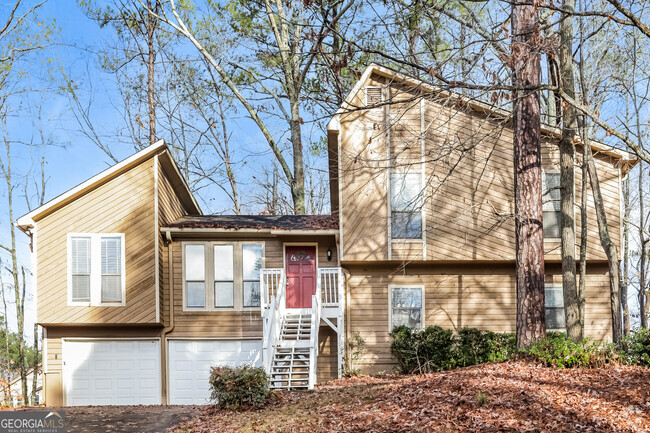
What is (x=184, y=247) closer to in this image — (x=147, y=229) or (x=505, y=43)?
(x=147, y=229)

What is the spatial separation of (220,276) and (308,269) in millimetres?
2371

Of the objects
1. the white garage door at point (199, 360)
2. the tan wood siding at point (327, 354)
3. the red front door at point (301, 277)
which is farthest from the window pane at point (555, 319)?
the white garage door at point (199, 360)

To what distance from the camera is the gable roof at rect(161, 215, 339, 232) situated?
51.8 feet

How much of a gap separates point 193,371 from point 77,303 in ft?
11.2

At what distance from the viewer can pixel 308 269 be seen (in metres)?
16.2

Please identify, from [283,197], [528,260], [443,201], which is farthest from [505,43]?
[283,197]

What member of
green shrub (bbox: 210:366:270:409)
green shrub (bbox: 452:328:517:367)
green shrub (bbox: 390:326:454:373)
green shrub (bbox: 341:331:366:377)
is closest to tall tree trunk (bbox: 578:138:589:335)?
green shrub (bbox: 452:328:517:367)

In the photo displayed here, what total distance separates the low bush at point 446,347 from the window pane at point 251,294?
13.0 ft

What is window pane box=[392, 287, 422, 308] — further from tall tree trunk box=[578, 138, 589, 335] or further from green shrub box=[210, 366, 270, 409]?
green shrub box=[210, 366, 270, 409]

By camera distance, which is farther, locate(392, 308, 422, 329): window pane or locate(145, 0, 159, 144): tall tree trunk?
locate(145, 0, 159, 144): tall tree trunk

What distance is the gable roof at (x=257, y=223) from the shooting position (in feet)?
51.8

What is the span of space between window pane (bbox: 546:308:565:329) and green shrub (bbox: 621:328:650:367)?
209 inches

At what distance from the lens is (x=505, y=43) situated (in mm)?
10164

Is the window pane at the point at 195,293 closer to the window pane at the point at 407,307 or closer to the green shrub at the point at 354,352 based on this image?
the green shrub at the point at 354,352
